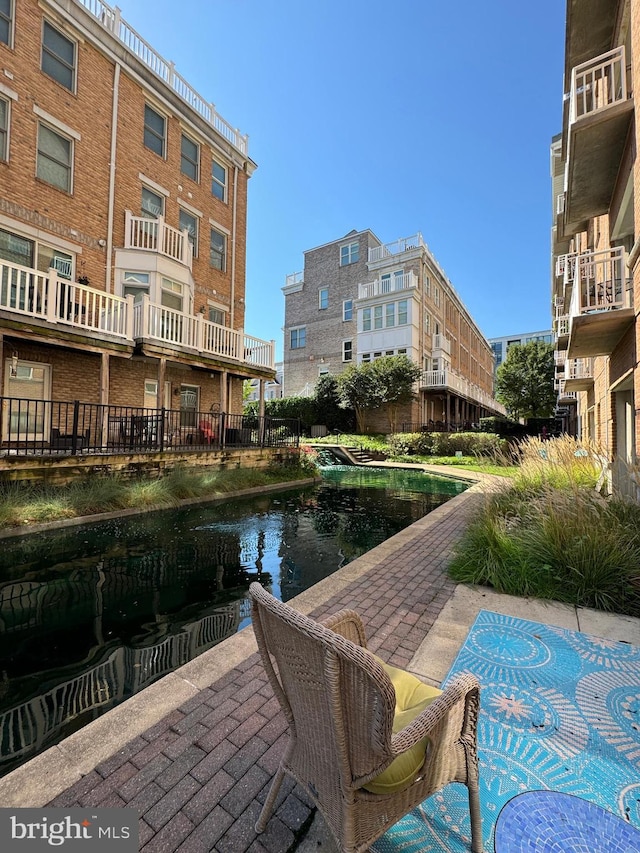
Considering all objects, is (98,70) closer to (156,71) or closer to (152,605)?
(156,71)

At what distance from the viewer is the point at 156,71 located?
493 inches

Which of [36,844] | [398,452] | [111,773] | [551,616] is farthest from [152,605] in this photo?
[398,452]

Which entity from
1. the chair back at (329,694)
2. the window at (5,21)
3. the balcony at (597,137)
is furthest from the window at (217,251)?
the chair back at (329,694)

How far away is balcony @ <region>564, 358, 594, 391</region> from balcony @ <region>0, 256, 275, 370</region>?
401 inches

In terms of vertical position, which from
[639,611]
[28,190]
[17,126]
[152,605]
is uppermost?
[17,126]

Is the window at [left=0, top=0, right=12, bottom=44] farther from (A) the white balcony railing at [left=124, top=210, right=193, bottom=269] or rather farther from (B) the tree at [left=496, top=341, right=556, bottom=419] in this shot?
(B) the tree at [left=496, top=341, right=556, bottom=419]

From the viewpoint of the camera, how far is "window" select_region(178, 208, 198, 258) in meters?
13.7

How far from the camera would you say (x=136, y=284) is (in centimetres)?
1162

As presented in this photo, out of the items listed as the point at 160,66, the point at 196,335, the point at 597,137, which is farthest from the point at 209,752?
the point at 160,66

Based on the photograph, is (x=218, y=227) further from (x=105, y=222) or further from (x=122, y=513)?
(x=122, y=513)

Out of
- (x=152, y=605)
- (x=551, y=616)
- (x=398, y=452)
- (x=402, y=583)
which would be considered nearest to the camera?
(x=551, y=616)

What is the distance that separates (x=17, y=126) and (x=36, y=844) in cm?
1360

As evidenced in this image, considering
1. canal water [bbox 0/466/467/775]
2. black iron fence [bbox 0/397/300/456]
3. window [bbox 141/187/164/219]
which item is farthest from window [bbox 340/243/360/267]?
Answer: canal water [bbox 0/466/467/775]

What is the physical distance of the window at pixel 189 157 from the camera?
1365cm
